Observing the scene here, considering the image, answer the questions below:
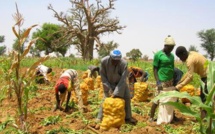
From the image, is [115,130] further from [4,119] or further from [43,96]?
[43,96]

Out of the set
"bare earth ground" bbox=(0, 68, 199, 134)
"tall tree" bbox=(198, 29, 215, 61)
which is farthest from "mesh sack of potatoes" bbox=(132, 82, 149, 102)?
"tall tree" bbox=(198, 29, 215, 61)

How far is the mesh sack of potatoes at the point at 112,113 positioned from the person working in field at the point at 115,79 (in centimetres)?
25

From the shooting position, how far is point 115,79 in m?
5.32

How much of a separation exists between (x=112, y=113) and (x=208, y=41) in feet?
134

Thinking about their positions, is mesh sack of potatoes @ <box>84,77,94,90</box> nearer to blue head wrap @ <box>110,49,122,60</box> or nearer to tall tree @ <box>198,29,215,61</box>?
blue head wrap @ <box>110,49,122,60</box>

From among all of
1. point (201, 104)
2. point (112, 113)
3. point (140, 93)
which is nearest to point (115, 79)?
point (112, 113)

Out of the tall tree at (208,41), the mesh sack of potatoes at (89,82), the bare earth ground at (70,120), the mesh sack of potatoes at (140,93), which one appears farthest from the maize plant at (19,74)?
the tall tree at (208,41)

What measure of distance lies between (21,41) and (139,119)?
2.57m

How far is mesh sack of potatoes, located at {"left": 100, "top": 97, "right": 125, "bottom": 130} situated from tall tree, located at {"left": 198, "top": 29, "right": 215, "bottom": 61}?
4000cm

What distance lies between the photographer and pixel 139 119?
5.65 meters

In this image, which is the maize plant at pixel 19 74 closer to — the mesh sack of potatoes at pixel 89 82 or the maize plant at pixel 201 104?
the maize plant at pixel 201 104

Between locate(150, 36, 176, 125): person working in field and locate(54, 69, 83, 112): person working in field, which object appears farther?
locate(54, 69, 83, 112): person working in field

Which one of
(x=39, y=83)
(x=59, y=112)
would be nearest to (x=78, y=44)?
(x=39, y=83)

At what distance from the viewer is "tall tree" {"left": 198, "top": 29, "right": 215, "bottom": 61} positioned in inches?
1668
